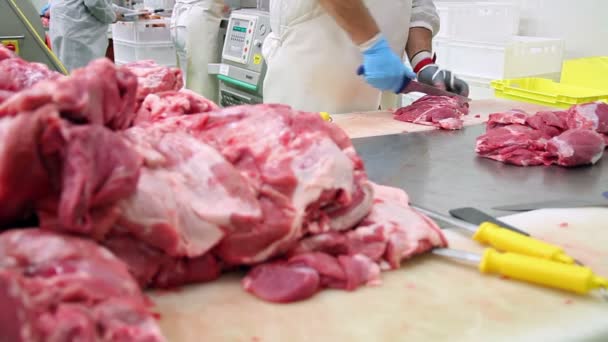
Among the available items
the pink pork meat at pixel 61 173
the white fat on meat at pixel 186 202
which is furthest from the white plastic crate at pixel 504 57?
the pink pork meat at pixel 61 173

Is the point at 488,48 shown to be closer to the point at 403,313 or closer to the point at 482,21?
the point at 482,21

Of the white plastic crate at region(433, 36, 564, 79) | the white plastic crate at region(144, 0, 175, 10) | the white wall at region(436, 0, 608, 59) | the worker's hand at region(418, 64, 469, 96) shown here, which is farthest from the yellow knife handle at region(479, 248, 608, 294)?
the white plastic crate at region(144, 0, 175, 10)

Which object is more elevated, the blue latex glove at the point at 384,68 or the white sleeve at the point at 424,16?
the white sleeve at the point at 424,16

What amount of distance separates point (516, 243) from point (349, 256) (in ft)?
1.13

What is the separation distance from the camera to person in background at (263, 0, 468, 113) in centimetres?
287

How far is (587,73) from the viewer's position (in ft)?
11.6

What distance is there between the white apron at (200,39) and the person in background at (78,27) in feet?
2.22

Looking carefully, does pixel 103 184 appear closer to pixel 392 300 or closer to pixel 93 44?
pixel 392 300

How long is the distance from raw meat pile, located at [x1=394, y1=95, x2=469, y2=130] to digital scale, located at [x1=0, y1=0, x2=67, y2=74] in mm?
1830

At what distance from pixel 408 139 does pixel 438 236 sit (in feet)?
3.66

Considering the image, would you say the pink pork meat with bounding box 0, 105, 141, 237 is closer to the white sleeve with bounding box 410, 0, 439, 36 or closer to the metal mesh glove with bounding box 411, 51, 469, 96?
the metal mesh glove with bounding box 411, 51, 469, 96

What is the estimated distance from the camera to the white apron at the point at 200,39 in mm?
4785

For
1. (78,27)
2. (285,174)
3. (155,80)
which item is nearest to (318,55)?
(155,80)

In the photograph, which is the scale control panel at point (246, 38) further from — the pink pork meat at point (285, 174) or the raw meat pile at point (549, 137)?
the pink pork meat at point (285, 174)
